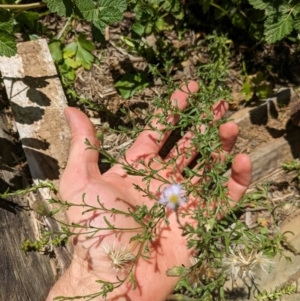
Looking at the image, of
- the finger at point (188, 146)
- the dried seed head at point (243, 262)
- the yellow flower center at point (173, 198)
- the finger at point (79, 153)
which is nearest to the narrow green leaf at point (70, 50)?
the finger at point (79, 153)

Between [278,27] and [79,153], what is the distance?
1.00 m

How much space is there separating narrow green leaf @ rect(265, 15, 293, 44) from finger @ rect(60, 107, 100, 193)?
2.84 ft

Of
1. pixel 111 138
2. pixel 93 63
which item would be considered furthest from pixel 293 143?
pixel 93 63

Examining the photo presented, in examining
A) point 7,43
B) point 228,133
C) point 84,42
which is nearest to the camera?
point 7,43

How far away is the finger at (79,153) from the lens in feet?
6.70

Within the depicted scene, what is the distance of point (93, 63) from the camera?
8.72ft

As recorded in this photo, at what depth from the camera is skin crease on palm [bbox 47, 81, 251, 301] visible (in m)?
1.97

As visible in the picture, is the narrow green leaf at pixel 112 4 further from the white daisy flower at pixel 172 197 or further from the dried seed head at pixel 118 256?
the dried seed head at pixel 118 256

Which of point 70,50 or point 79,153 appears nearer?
point 79,153

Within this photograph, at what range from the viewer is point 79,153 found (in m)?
2.08

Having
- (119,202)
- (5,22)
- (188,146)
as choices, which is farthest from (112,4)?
(119,202)

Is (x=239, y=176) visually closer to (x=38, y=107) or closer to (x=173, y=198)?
(x=173, y=198)

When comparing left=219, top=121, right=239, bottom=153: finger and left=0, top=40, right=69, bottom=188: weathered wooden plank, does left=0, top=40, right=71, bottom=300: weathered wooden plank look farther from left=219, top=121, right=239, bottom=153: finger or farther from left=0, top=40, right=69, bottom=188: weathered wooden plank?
left=219, top=121, right=239, bottom=153: finger

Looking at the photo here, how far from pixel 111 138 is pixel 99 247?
0.77m
